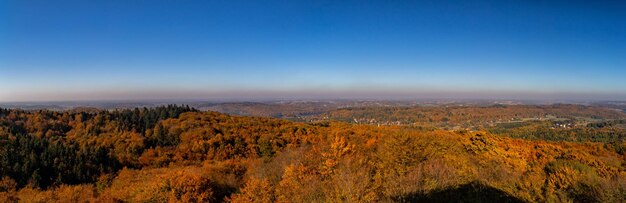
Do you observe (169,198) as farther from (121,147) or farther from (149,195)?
(121,147)

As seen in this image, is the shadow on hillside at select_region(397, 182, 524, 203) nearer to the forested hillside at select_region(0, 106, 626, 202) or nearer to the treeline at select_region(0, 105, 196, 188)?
the forested hillside at select_region(0, 106, 626, 202)

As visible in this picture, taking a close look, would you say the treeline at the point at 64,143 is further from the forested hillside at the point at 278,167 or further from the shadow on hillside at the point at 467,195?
the shadow on hillside at the point at 467,195

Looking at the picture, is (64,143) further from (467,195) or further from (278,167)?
(467,195)

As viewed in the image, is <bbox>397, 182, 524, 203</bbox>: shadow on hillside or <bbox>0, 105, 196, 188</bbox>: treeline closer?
<bbox>397, 182, 524, 203</bbox>: shadow on hillside

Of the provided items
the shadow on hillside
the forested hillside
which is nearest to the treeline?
the forested hillside

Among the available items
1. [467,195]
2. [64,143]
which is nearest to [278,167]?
[467,195]

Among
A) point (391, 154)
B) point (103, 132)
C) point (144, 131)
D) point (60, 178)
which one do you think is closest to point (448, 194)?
point (391, 154)
